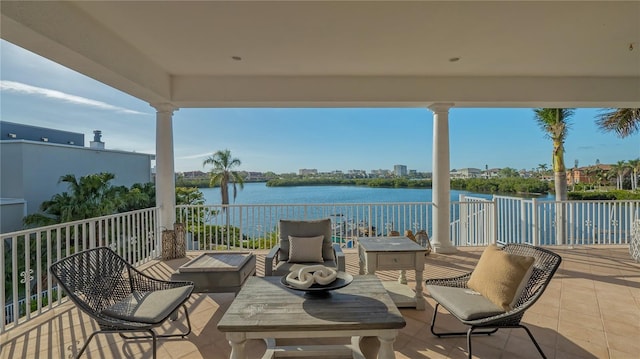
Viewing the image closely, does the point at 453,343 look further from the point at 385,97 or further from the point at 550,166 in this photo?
the point at 550,166

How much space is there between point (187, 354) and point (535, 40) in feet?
16.6

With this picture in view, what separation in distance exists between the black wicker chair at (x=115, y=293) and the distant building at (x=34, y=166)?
39.7ft

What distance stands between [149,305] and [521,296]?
2.89m

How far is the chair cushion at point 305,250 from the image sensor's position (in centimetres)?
327

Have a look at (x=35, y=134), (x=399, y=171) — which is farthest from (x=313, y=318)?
(x=35, y=134)

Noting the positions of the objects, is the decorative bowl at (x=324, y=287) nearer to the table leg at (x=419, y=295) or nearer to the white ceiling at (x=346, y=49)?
the table leg at (x=419, y=295)

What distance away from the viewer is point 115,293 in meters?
2.39

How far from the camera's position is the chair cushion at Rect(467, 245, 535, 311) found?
6.82ft

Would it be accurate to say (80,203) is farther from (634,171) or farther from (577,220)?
(634,171)

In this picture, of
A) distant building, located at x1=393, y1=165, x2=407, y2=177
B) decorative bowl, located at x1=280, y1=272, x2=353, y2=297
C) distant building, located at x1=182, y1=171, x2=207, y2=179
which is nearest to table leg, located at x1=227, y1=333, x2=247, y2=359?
decorative bowl, located at x1=280, y1=272, x2=353, y2=297

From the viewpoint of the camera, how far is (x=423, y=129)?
1416cm

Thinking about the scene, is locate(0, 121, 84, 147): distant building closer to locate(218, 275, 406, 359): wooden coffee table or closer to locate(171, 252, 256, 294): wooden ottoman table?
locate(171, 252, 256, 294): wooden ottoman table

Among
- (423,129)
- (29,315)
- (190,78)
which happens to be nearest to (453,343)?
(29,315)

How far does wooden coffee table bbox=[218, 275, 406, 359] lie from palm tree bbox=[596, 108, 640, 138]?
8974 millimetres
